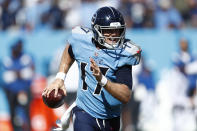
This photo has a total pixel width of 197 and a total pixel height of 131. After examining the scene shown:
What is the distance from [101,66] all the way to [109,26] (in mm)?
365

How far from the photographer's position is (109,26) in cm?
462

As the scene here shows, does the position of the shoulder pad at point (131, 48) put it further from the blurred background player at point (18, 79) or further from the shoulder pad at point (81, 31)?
the blurred background player at point (18, 79)

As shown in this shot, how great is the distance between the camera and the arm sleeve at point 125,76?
4535 millimetres

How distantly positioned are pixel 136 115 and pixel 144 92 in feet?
1.53

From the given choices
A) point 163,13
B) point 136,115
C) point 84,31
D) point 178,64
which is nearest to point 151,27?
point 163,13

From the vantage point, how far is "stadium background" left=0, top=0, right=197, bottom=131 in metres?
9.98

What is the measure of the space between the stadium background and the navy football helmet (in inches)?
205

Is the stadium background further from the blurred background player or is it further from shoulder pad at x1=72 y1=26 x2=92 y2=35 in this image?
shoulder pad at x1=72 y1=26 x2=92 y2=35

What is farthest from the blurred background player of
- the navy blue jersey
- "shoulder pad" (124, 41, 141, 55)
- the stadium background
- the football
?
"shoulder pad" (124, 41, 141, 55)

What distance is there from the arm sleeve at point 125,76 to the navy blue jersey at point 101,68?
0.11 feet

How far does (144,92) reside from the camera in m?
9.99

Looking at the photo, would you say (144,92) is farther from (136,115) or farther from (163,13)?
(163,13)

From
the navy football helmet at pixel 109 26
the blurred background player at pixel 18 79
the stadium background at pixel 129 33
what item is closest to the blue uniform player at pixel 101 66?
the navy football helmet at pixel 109 26

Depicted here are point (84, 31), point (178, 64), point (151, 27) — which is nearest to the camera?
point (84, 31)
